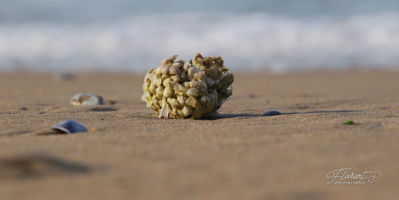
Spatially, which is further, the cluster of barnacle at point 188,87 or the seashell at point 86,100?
the seashell at point 86,100

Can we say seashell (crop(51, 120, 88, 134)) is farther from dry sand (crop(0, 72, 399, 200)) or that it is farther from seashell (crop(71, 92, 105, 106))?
seashell (crop(71, 92, 105, 106))

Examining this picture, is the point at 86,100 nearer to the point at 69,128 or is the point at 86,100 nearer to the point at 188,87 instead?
the point at 188,87

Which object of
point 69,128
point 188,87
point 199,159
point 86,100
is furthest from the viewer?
point 86,100

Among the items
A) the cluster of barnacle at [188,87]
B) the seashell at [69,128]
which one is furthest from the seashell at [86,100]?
the seashell at [69,128]

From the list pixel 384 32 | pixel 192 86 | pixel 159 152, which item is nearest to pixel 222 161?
pixel 159 152

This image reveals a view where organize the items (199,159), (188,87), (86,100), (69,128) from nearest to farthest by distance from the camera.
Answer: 1. (199,159)
2. (69,128)
3. (188,87)
4. (86,100)
